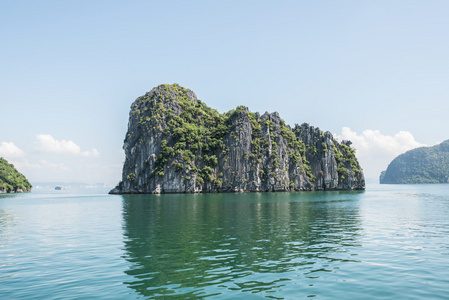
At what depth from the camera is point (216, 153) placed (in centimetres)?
16700

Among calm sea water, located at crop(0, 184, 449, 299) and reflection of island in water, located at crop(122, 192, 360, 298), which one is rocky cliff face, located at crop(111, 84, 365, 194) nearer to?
reflection of island in water, located at crop(122, 192, 360, 298)

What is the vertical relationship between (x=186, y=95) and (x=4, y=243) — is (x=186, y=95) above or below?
above

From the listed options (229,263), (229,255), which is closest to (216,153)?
(229,255)

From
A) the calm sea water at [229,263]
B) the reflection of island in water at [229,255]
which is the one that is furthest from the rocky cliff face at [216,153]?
the calm sea water at [229,263]

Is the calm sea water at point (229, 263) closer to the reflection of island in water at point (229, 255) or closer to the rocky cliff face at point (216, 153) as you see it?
the reflection of island in water at point (229, 255)

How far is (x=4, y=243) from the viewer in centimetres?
2797

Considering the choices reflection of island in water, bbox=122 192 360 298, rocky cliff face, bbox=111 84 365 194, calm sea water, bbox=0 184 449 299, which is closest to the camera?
calm sea water, bbox=0 184 449 299

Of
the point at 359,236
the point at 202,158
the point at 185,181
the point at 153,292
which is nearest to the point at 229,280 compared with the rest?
the point at 153,292

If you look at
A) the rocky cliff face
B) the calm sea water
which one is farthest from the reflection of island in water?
the rocky cliff face

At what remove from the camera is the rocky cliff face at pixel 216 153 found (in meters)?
152

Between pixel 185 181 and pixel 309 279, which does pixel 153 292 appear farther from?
pixel 185 181

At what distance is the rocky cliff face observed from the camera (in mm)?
152375

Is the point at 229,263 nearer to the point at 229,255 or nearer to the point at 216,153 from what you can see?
the point at 229,255

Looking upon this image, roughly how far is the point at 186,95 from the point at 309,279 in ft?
575
